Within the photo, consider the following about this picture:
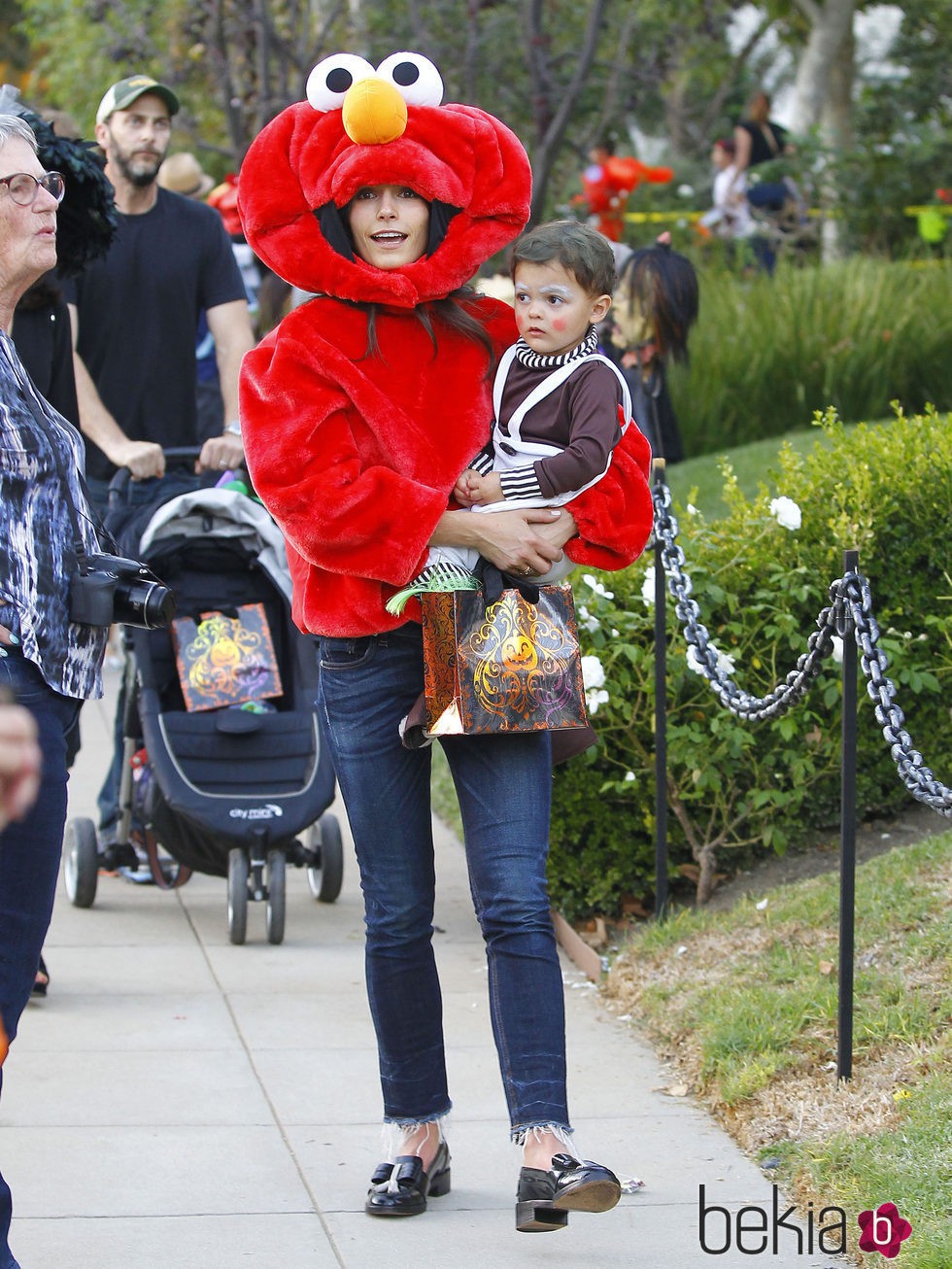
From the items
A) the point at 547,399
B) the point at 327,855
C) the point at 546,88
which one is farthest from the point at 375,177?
the point at 546,88

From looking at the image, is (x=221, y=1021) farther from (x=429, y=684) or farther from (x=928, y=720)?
(x=928, y=720)

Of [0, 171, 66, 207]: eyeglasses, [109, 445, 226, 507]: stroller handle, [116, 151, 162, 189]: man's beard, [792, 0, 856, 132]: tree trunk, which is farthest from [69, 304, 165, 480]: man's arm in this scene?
[792, 0, 856, 132]: tree trunk

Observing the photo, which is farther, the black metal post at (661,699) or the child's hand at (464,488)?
the black metal post at (661,699)

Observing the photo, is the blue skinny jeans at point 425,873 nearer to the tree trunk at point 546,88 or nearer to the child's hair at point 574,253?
the child's hair at point 574,253

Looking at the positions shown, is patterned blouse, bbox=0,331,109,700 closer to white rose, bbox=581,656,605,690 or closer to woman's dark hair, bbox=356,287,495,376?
woman's dark hair, bbox=356,287,495,376

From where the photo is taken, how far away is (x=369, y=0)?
16531 mm

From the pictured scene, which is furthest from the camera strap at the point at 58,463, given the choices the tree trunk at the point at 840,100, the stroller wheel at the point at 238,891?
the tree trunk at the point at 840,100

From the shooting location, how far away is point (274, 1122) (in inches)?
163

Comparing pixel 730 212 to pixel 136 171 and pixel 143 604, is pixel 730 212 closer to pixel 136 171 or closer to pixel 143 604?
pixel 136 171

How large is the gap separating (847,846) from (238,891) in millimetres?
2152

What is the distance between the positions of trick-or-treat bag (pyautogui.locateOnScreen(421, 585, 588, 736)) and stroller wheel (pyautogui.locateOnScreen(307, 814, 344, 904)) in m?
2.61

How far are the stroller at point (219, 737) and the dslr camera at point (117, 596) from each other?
6.73ft

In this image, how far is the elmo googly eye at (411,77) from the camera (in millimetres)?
3514

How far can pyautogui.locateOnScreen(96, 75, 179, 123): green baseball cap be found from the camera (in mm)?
6004
